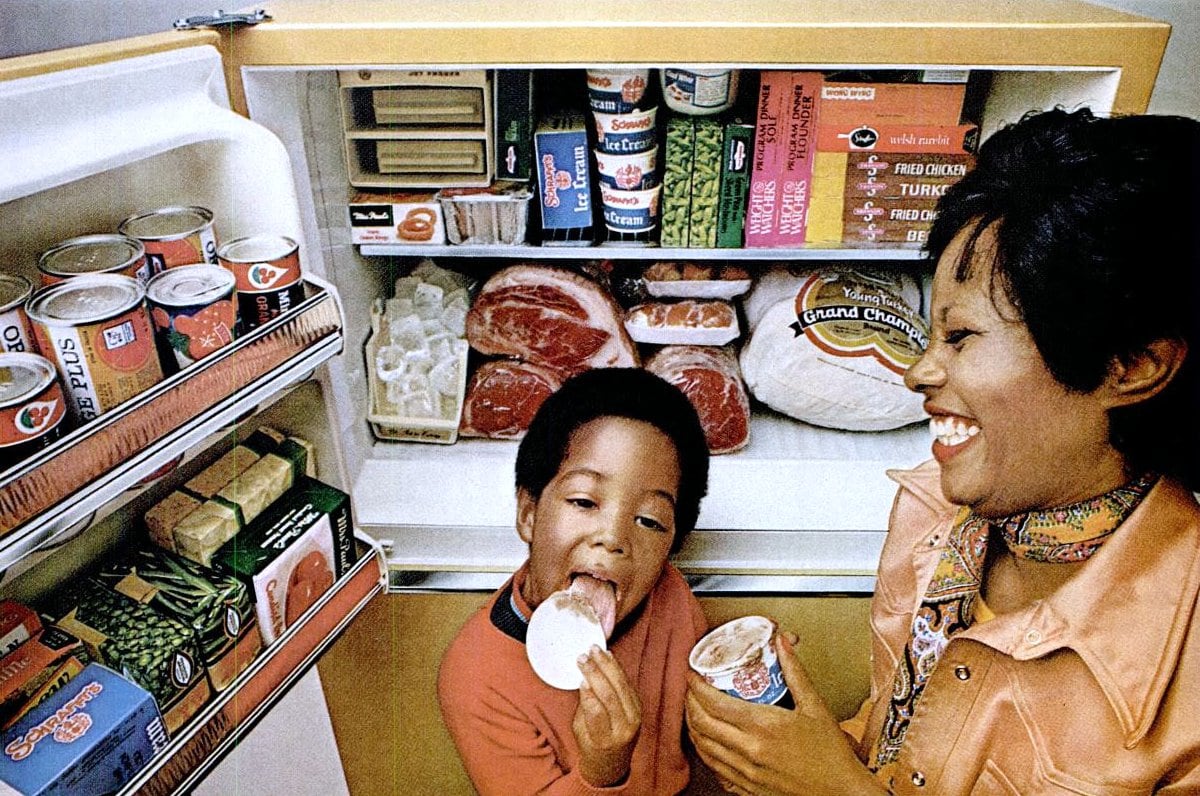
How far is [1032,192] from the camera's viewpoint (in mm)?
849

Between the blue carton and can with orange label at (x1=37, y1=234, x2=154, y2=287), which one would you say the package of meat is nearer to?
the blue carton

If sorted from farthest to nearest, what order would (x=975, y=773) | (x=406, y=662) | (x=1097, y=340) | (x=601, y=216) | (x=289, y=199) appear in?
(x=601, y=216), (x=406, y=662), (x=289, y=199), (x=975, y=773), (x=1097, y=340)

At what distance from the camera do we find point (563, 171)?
1628 mm

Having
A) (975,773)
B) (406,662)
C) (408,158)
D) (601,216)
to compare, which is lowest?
(406,662)

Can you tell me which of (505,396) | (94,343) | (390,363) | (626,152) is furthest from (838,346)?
(94,343)

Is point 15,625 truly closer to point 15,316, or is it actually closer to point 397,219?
point 15,316

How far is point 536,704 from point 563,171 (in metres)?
0.97

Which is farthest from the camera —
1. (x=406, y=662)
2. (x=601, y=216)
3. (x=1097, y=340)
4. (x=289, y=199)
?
(x=601, y=216)

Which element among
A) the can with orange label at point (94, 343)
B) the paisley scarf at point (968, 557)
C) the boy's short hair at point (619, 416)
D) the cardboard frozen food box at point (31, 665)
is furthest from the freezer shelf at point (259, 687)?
the paisley scarf at point (968, 557)

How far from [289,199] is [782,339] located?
3.26 ft

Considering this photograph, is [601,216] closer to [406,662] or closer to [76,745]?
[406,662]

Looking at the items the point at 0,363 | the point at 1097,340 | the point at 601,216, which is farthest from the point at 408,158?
the point at 1097,340

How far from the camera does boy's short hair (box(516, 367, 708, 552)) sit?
4.28 ft

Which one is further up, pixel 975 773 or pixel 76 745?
pixel 76 745
